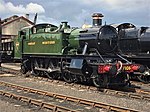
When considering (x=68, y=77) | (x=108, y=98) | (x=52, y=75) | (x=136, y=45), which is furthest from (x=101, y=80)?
(x=52, y=75)

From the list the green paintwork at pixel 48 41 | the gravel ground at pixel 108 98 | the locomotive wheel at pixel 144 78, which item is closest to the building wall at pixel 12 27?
the green paintwork at pixel 48 41

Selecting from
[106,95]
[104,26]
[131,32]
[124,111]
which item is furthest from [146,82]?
[124,111]

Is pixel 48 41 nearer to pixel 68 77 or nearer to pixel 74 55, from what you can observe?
pixel 68 77

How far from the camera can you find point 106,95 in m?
11.9

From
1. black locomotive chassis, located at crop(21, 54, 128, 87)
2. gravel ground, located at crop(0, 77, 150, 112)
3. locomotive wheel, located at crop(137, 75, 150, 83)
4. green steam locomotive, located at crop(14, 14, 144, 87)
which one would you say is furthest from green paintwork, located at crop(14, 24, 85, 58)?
locomotive wheel, located at crop(137, 75, 150, 83)

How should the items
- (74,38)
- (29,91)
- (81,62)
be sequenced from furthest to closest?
(74,38)
(81,62)
(29,91)

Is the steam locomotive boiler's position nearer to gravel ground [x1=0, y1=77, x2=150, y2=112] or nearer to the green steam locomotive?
the green steam locomotive

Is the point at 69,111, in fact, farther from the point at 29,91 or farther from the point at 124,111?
the point at 29,91

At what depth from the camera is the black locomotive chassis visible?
13577mm

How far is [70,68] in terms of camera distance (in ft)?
47.5

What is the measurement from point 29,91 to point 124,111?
531 cm

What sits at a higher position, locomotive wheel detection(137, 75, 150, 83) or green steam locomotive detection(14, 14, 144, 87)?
green steam locomotive detection(14, 14, 144, 87)

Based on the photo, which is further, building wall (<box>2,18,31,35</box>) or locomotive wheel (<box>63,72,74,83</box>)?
building wall (<box>2,18,31,35</box>)

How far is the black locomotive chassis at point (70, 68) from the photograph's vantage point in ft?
44.5
